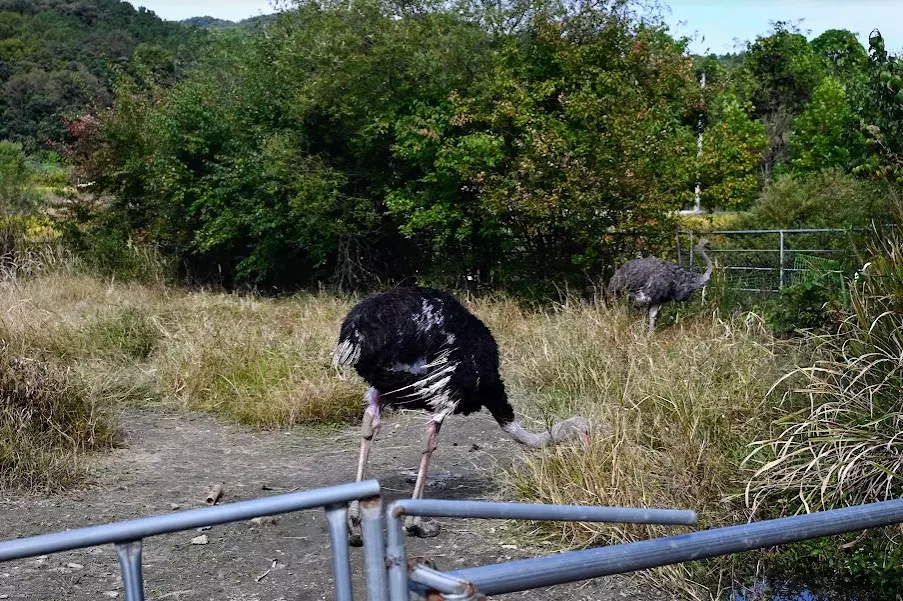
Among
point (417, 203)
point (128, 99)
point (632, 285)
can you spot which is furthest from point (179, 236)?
point (632, 285)

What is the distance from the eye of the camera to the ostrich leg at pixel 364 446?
16.5ft

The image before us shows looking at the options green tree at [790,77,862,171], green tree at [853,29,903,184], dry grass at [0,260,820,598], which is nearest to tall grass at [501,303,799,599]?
dry grass at [0,260,820,598]

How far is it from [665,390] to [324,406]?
2.97 meters

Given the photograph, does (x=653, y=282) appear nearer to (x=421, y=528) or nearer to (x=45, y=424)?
(x=421, y=528)

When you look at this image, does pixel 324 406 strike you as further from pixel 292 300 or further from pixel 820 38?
pixel 820 38

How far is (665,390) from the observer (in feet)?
18.8

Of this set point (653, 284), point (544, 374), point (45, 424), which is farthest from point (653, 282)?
point (45, 424)

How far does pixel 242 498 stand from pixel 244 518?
4494mm

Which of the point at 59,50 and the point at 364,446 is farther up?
the point at 59,50

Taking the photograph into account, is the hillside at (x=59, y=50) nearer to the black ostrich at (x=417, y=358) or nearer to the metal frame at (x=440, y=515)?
the black ostrich at (x=417, y=358)

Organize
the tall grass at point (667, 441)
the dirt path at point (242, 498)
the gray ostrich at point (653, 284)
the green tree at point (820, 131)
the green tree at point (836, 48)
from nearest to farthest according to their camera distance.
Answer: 1. the dirt path at point (242, 498)
2. the tall grass at point (667, 441)
3. the gray ostrich at point (653, 284)
4. the green tree at point (820, 131)
5. the green tree at point (836, 48)

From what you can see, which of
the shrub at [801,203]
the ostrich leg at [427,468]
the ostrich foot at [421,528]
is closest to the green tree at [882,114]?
the ostrich leg at [427,468]

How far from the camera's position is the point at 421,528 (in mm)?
5176

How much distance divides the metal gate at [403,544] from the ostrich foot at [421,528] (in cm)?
347
